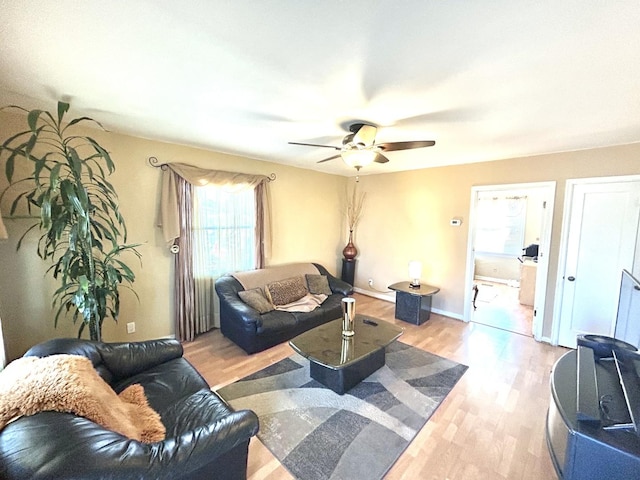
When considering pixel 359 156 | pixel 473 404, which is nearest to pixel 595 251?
pixel 473 404

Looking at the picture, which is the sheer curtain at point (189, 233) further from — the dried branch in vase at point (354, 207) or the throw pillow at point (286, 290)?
the dried branch in vase at point (354, 207)

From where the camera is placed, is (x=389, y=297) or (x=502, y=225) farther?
(x=502, y=225)

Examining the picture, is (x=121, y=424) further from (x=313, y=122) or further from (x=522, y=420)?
(x=522, y=420)

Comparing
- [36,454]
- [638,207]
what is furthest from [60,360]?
[638,207]

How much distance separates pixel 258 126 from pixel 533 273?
5270mm

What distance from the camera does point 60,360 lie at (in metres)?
1.32

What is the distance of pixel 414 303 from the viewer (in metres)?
3.89

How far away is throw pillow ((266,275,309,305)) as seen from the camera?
3.59 m

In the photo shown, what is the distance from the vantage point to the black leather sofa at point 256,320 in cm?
295

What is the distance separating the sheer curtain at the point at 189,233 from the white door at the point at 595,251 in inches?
162

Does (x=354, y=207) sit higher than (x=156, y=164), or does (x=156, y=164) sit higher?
(x=156, y=164)

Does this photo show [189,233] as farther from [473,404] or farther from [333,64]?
[473,404]

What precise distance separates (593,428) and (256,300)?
9.68ft

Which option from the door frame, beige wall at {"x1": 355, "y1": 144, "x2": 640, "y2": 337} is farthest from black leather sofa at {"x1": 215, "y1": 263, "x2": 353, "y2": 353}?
the door frame
